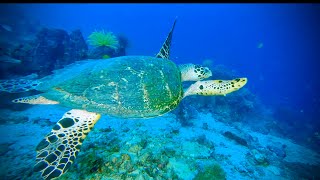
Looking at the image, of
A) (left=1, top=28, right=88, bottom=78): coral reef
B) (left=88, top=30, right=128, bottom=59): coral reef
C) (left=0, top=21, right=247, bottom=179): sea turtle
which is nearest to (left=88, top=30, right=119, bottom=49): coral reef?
(left=88, top=30, right=128, bottom=59): coral reef

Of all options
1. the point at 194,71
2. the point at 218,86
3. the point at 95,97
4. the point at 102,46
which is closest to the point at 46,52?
the point at 102,46

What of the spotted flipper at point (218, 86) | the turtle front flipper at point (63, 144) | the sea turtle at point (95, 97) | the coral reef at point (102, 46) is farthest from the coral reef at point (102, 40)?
the turtle front flipper at point (63, 144)

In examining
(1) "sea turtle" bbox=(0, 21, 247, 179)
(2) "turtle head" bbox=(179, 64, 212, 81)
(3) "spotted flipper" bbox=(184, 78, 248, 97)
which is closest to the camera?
(1) "sea turtle" bbox=(0, 21, 247, 179)

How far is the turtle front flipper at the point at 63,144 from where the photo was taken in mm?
2992

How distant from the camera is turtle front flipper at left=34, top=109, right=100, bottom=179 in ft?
9.82

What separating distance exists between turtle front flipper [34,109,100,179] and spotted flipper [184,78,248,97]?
2695mm

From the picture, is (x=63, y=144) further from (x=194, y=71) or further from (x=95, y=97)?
(x=194, y=71)

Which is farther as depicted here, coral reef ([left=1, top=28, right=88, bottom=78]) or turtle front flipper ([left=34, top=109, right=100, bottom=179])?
coral reef ([left=1, top=28, right=88, bottom=78])

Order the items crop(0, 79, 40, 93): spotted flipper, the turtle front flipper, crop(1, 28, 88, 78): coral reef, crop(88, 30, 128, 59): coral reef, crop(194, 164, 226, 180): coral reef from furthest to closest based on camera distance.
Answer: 1. crop(88, 30, 128, 59): coral reef
2. crop(1, 28, 88, 78): coral reef
3. crop(194, 164, 226, 180): coral reef
4. crop(0, 79, 40, 93): spotted flipper
5. the turtle front flipper

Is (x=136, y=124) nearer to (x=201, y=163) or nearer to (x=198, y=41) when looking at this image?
(x=201, y=163)

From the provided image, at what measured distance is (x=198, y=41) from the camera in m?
98.2

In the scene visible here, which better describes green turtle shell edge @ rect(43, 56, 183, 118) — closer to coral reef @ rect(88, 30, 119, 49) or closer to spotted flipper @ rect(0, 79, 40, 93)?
spotted flipper @ rect(0, 79, 40, 93)

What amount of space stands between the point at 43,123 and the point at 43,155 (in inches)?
135

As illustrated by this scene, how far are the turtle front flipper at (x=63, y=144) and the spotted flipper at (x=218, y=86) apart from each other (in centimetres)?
270
